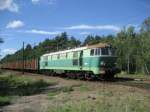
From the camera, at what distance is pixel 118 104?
16.5 metres

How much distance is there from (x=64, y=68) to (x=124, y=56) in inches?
1397

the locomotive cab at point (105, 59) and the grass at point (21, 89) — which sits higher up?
the locomotive cab at point (105, 59)

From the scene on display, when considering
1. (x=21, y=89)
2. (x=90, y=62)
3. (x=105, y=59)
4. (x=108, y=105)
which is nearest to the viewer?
(x=108, y=105)

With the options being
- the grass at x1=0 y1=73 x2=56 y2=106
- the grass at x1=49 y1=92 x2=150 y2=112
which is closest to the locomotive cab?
the grass at x1=0 y1=73 x2=56 y2=106

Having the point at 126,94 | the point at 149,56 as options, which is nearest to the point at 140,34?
the point at 149,56

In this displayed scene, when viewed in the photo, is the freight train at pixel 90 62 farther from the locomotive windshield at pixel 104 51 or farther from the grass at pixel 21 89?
the grass at pixel 21 89

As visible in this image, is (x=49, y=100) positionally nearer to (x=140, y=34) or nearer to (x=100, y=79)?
(x=100, y=79)

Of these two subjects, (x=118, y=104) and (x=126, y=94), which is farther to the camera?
(x=126, y=94)

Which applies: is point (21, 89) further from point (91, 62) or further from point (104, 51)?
point (104, 51)

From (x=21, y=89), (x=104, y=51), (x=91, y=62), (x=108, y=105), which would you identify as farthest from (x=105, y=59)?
(x=108, y=105)

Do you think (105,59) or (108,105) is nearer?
(108,105)

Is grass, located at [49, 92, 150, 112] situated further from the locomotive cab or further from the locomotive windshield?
the locomotive windshield

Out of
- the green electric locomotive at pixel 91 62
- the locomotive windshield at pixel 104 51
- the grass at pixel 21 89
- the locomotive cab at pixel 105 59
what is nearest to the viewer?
the grass at pixel 21 89

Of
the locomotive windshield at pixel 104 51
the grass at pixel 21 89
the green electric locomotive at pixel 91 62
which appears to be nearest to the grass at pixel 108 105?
the grass at pixel 21 89
